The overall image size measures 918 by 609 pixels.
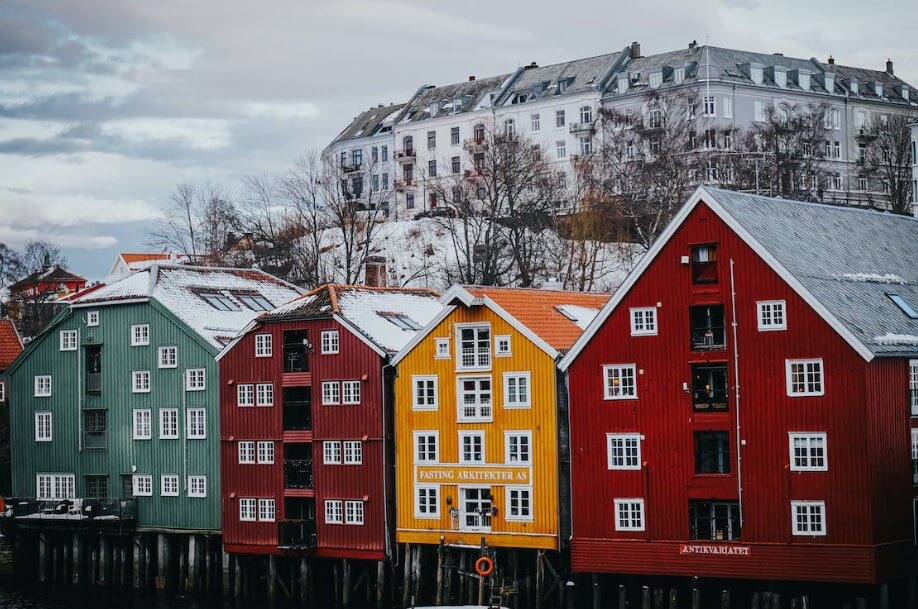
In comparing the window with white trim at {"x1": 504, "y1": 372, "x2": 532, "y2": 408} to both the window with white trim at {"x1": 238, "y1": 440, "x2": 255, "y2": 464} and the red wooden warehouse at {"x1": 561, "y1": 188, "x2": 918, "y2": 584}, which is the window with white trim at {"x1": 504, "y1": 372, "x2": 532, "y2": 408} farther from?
the window with white trim at {"x1": 238, "y1": 440, "x2": 255, "y2": 464}

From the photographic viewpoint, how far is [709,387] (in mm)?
57781

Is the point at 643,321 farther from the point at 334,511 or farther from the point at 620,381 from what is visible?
the point at 334,511

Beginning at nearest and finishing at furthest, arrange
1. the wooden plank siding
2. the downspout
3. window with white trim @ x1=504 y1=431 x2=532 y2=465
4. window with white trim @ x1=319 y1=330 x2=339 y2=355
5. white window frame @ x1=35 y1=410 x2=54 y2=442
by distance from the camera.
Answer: the downspout < the wooden plank siding < window with white trim @ x1=504 y1=431 x2=532 y2=465 < window with white trim @ x1=319 y1=330 x2=339 y2=355 < white window frame @ x1=35 y1=410 x2=54 y2=442

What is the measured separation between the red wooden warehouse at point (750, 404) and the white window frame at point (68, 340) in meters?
27.9

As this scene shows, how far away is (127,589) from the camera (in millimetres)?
76625

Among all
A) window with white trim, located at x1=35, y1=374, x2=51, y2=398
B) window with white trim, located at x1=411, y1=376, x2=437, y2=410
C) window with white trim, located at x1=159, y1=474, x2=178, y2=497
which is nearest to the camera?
window with white trim, located at x1=411, y1=376, x2=437, y2=410

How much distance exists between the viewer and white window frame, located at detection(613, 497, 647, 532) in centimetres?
5900

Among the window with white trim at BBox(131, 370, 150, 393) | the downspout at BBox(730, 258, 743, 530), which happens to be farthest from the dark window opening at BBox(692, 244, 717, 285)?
the window with white trim at BBox(131, 370, 150, 393)

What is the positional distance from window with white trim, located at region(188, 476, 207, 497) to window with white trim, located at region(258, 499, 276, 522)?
11.9 ft

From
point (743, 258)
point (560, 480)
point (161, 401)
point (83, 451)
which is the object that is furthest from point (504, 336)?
point (83, 451)

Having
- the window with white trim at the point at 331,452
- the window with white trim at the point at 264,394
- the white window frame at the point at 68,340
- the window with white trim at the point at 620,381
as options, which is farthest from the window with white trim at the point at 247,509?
the window with white trim at the point at 620,381

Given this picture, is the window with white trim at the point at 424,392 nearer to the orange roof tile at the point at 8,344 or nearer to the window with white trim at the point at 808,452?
the window with white trim at the point at 808,452

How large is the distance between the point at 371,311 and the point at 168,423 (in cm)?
1101

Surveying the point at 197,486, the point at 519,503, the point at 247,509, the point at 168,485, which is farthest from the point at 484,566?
the point at 168,485
